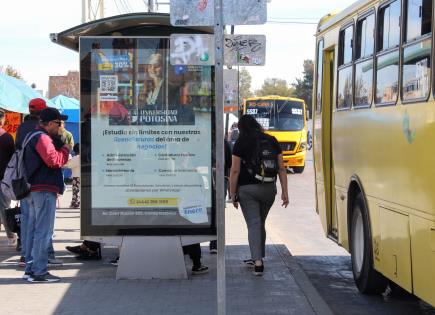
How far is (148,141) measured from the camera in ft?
26.5

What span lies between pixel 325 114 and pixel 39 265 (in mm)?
4243

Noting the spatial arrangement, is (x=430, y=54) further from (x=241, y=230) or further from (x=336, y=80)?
(x=241, y=230)

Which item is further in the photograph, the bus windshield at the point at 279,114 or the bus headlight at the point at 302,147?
the bus windshield at the point at 279,114

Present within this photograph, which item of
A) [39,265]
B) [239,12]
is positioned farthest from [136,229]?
[239,12]

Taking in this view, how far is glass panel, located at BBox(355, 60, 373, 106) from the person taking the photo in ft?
23.0

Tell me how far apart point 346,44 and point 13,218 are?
4.73m

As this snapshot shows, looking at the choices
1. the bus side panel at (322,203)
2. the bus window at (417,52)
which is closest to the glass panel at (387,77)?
the bus window at (417,52)

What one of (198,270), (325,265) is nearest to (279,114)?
(325,265)

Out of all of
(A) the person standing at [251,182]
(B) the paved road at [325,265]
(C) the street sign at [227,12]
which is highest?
(C) the street sign at [227,12]

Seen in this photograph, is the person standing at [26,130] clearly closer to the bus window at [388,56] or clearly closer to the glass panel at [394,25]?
the bus window at [388,56]

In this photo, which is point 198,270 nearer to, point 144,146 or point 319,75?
point 144,146

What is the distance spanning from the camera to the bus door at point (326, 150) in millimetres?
9312

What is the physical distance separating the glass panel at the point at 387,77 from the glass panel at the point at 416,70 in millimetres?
249

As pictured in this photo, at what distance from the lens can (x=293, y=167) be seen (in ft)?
103
